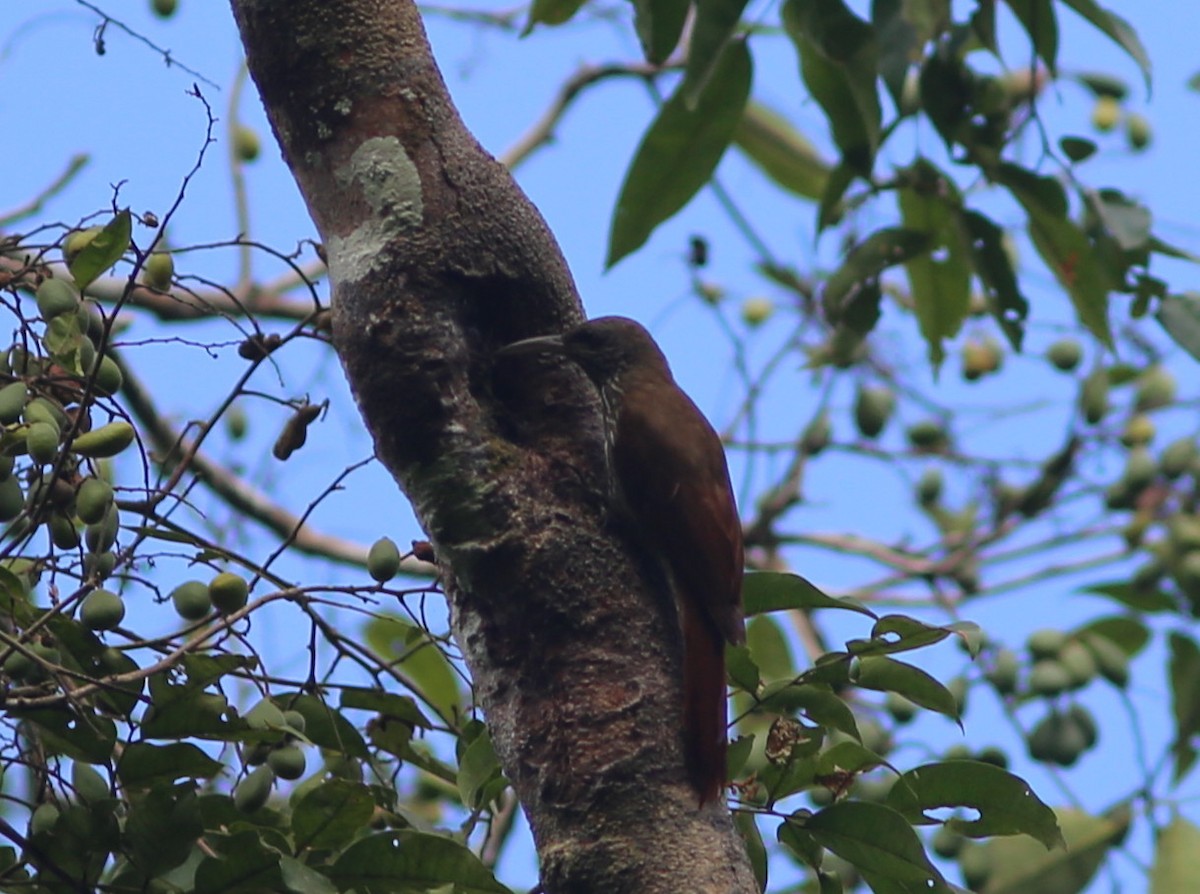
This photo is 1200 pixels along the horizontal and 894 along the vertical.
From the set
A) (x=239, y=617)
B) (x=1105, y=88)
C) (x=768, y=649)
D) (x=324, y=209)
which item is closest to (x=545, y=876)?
(x=239, y=617)

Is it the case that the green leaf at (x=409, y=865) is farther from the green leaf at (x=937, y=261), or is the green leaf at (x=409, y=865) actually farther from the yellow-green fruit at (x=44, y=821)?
the green leaf at (x=937, y=261)

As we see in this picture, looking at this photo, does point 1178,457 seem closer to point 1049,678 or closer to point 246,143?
point 1049,678

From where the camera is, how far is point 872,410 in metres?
6.08

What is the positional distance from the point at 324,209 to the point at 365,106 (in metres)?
0.15

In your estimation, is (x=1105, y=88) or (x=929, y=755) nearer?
(x=929, y=755)

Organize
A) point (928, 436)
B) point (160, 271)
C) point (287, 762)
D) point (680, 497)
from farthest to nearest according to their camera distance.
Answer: point (928, 436) → point (680, 497) → point (160, 271) → point (287, 762)

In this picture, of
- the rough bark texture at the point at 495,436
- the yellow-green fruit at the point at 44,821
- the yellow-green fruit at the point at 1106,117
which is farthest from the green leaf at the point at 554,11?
the yellow-green fruit at the point at 1106,117

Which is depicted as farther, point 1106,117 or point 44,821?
point 1106,117

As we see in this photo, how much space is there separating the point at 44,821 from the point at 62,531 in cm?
35

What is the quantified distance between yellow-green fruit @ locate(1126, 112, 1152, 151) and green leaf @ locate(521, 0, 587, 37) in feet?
11.7

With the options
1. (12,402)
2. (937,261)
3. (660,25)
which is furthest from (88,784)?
(937,261)

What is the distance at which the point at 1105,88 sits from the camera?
4.50m

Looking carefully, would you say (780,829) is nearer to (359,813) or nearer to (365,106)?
(359,813)

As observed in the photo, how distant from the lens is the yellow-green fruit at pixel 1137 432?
554 cm
